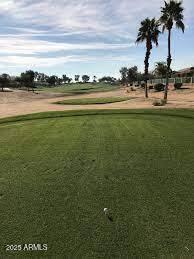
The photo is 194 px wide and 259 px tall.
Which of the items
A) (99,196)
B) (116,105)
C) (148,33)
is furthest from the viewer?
(148,33)

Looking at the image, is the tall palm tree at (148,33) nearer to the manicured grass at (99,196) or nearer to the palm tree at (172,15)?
the palm tree at (172,15)

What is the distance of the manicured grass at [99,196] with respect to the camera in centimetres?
663

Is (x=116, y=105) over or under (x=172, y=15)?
under

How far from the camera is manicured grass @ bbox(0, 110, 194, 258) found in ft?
21.8

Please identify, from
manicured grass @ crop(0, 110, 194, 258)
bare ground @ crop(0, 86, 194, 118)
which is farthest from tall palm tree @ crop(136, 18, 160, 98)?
manicured grass @ crop(0, 110, 194, 258)

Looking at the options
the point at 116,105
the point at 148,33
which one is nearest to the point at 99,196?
the point at 116,105

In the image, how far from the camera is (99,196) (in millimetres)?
8867

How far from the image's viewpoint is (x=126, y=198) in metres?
8.69

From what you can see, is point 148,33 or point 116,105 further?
point 148,33

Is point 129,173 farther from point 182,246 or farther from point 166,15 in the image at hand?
point 166,15

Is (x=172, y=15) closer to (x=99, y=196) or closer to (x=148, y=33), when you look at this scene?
(x=148, y=33)

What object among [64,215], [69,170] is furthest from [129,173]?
[64,215]

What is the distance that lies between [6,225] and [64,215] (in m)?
1.20

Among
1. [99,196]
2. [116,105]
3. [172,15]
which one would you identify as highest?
[172,15]
